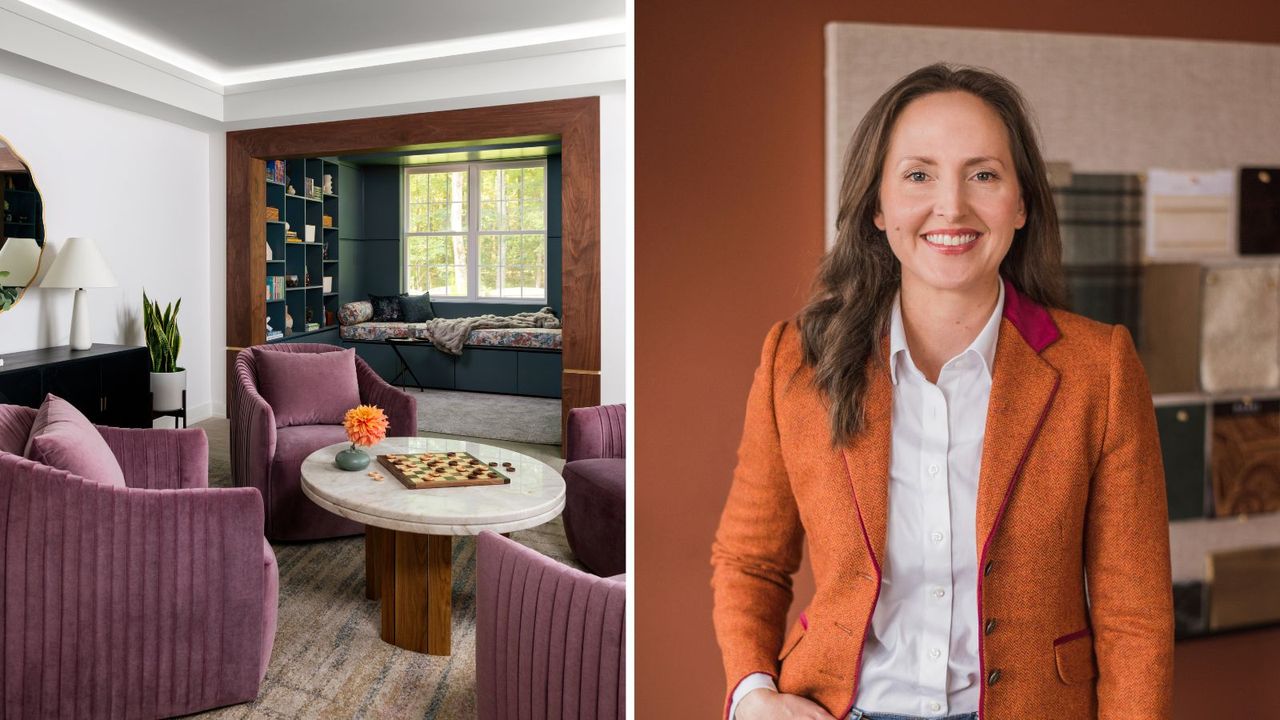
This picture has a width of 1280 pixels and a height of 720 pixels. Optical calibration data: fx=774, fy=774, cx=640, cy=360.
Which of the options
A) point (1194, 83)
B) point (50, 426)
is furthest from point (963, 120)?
point (50, 426)

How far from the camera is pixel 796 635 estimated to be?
0.82m

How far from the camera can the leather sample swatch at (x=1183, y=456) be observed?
0.88 metres

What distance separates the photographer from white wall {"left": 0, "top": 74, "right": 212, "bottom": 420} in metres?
4.53

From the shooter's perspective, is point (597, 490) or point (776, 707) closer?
point (776, 707)

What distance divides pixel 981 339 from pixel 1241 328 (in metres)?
0.41

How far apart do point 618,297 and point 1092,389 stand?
4.42 meters

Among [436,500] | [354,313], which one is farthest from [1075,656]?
[354,313]

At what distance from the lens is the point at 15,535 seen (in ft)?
6.48

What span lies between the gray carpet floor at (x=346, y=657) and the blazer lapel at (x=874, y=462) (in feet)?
5.92

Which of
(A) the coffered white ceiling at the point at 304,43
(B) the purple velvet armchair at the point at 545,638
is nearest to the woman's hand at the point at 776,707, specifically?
(B) the purple velvet armchair at the point at 545,638

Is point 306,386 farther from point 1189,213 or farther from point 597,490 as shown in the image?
point 1189,213

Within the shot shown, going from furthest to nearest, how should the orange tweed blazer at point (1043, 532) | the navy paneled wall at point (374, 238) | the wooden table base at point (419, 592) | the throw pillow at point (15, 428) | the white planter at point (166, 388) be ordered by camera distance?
the navy paneled wall at point (374, 238) < the white planter at point (166, 388) < the wooden table base at point (419, 592) < the throw pillow at point (15, 428) < the orange tweed blazer at point (1043, 532)

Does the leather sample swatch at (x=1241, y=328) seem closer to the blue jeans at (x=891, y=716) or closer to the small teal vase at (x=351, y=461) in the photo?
the blue jeans at (x=891, y=716)

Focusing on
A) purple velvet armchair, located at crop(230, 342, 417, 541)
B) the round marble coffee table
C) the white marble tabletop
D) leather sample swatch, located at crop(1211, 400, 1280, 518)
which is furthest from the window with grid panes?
leather sample swatch, located at crop(1211, 400, 1280, 518)
